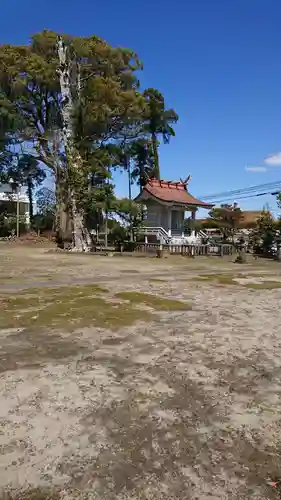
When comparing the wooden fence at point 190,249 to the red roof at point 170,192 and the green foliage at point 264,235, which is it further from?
the red roof at point 170,192

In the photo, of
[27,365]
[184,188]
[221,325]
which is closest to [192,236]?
[184,188]

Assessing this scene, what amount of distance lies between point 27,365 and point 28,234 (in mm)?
30523

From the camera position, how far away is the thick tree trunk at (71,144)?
25.8 meters

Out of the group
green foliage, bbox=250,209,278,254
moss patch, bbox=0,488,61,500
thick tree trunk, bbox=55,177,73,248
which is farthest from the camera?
thick tree trunk, bbox=55,177,73,248

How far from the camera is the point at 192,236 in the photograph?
3212cm

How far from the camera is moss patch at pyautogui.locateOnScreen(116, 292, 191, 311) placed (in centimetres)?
849

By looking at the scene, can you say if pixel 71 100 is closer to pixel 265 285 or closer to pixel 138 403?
pixel 265 285

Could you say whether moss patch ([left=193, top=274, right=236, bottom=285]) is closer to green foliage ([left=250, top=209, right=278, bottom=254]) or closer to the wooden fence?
the wooden fence

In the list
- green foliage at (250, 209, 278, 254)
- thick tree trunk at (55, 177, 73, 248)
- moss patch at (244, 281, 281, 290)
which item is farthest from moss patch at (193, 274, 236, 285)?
thick tree trunk at (55, 177, 73, 248)

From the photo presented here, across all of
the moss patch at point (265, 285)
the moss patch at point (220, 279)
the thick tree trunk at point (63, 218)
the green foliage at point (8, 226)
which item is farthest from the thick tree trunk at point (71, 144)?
the moss patch at point (265, 285)

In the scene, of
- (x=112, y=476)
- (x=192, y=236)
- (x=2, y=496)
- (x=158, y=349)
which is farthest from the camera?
Answer: (x=192, y=236)

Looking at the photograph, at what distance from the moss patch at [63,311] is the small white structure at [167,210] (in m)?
19.9

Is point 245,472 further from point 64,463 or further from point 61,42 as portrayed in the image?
point 61,42

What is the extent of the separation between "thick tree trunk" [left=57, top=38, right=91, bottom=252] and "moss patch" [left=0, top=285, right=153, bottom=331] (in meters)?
16.6
